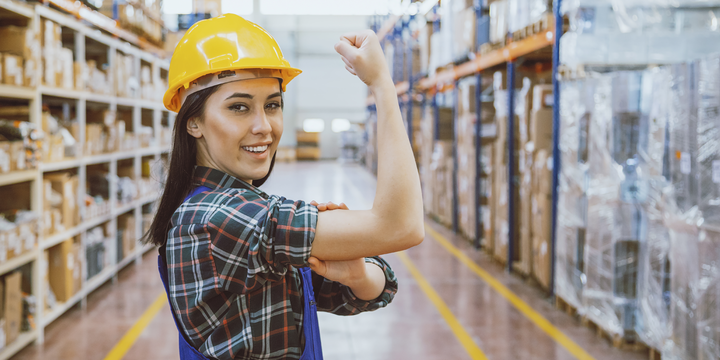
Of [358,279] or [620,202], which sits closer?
[358,279]

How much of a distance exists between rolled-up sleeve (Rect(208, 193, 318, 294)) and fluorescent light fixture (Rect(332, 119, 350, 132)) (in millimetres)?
30049

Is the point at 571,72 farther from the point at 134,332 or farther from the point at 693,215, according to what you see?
the point at 134,332

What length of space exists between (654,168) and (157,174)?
11.3 feet

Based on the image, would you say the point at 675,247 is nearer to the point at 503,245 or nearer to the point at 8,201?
the point at 503,245

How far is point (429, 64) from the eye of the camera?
11.2m

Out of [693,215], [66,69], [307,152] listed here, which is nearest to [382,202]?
[693,215]

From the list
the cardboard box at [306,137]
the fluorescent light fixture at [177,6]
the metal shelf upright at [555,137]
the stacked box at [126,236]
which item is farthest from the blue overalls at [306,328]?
the cardboard box at [306,137]

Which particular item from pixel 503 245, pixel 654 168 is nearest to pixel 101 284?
pixel 503 245

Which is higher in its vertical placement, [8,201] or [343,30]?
[343,30]

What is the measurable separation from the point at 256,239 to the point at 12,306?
12.8 ft

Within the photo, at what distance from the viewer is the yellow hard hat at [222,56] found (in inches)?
52.4

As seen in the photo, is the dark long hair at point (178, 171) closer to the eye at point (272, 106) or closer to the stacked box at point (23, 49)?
the eye at point (272, 106)

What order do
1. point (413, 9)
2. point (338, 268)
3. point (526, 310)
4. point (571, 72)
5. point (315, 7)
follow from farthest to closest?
point (315, 7) → point (413, 9) → point (526, 310) → point (571, 72) → point (338, 268)

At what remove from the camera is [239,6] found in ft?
91.1
